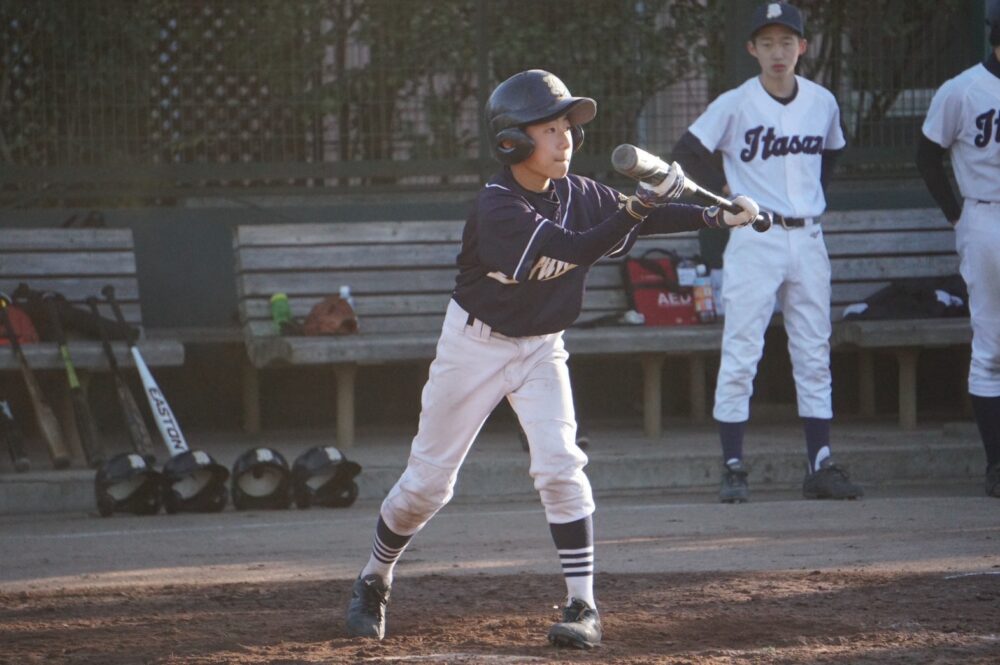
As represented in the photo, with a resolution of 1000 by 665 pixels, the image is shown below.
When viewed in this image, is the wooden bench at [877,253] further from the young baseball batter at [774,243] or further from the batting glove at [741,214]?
the batting glove at [741,214]

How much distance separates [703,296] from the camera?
895 centimetres

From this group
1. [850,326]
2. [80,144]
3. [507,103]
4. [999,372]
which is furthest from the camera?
[80,144]

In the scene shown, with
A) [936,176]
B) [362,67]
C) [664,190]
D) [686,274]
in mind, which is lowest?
[686,274]

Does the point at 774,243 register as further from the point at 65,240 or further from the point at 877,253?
the point at 65,240

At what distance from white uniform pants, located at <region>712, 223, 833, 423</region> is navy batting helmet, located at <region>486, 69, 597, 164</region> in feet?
8.83

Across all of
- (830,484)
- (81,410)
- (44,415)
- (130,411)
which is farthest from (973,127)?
(44,415)

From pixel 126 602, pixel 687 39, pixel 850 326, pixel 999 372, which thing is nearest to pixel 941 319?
pixel 850 326

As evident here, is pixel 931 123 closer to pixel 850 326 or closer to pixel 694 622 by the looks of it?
pixel 850 326

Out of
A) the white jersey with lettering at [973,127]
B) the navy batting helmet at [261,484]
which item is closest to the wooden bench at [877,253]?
the white jersey with lettering at [973,127]

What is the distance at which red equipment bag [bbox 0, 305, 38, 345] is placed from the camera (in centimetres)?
820

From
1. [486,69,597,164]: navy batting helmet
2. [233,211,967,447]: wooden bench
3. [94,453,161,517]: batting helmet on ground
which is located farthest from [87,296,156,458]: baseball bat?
[486,69,597,164]: navy batting helmet

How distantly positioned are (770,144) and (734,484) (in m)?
1.49

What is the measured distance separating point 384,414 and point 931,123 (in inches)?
153

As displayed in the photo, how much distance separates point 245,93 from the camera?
959 cm
